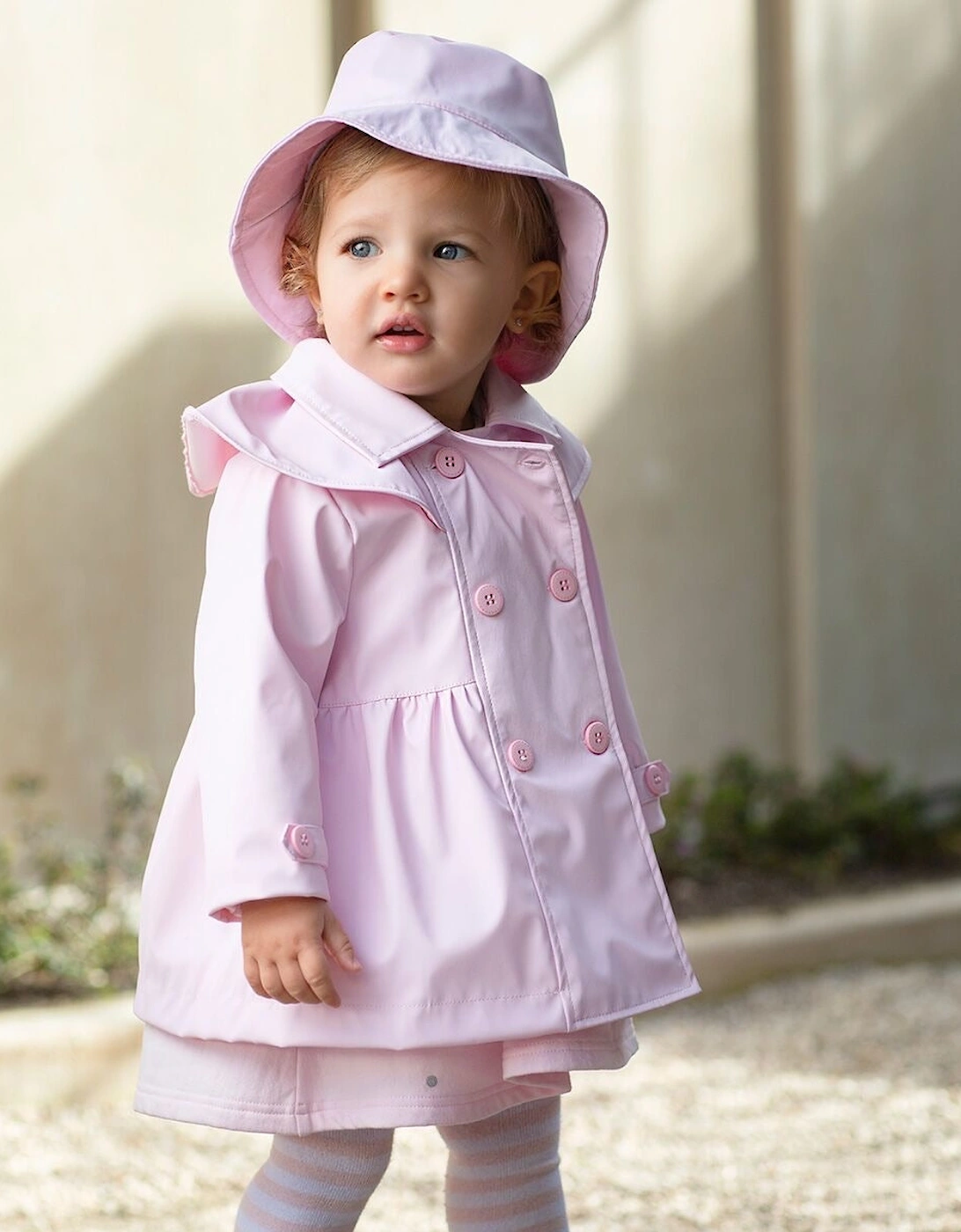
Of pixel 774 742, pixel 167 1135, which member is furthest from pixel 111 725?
pixel 774 742

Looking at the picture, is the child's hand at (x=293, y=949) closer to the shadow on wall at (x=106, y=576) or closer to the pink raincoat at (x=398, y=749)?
the pink raincoat at (x=398, y=749)

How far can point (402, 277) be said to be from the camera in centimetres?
170

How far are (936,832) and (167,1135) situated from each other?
2518mm

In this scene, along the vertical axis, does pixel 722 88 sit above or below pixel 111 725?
above

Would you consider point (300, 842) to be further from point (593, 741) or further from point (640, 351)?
point (640, 351)

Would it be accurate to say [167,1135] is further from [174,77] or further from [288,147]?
[174,77]

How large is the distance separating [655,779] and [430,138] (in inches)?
27.6

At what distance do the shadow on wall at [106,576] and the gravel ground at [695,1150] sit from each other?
1.02 metres

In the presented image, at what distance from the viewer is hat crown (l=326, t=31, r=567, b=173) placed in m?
1.75

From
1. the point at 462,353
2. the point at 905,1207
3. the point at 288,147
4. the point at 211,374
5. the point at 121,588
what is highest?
the point at 288,147

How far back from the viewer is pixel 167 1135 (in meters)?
2.94

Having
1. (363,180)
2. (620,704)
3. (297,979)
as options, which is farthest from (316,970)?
(363,180)

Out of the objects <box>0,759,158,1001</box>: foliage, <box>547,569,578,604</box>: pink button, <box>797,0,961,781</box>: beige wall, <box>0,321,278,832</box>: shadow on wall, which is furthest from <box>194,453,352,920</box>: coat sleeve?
<box>797,0,961,781</box>: beige wall

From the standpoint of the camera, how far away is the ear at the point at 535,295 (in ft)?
6.30
